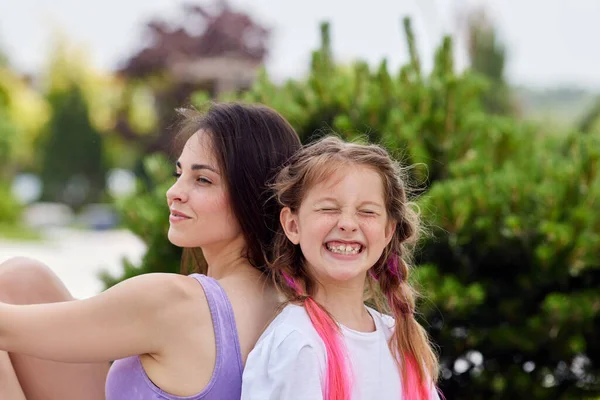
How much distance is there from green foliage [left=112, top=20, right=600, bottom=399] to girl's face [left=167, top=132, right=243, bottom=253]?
117 cm

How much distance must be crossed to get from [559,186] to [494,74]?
24.6 feet

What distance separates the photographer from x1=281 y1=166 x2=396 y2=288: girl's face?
1829 millimetres

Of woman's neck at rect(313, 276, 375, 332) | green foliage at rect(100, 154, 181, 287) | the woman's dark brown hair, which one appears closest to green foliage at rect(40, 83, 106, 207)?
green foliage at rect(100, 154, 181, 287)

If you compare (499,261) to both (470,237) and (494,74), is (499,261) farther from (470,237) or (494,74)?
(494,74)

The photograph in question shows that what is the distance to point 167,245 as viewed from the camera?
3564 millimetres

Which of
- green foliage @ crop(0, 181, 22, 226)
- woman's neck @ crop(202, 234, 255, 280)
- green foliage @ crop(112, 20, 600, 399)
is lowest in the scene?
green foliage @ crop(0, 181, 22, 226)

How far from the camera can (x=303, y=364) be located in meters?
1.68

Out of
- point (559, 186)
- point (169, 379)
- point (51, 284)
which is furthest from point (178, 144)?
point (559, 186)

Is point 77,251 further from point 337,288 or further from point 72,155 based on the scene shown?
point 337,288

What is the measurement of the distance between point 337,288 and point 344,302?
0.12ft

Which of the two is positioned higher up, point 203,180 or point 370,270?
point 203,180

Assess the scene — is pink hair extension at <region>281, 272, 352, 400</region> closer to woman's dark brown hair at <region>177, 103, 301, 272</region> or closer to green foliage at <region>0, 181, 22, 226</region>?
woman's dark brown hair at <region>177, 103, 301, 272</region>

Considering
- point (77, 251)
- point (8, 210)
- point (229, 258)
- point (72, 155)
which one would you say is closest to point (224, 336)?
point (229, 258)

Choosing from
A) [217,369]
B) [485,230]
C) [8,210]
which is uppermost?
[217,369]
